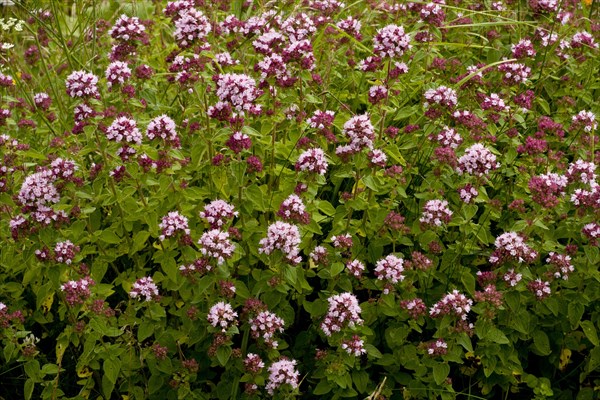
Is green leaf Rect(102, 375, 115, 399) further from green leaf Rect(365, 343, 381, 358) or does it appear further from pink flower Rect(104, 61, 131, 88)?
pink flower Rect(104, 61, 131, 88)

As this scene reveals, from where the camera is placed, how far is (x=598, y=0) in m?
6.01

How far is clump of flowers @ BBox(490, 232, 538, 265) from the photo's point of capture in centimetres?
331

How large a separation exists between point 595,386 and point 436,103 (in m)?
1.69

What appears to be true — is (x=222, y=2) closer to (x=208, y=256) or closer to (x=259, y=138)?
(x=259, y=138)

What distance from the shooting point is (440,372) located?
10.9 ft

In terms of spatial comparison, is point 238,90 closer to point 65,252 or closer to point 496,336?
point 65,252

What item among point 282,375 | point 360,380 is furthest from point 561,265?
point 282,375

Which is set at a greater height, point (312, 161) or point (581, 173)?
point (312, 161)

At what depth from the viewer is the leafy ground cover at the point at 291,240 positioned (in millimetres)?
3299

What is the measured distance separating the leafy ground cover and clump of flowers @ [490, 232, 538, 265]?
1cm

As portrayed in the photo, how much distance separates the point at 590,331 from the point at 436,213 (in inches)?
38.0

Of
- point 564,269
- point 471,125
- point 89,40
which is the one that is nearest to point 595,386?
point 564,269

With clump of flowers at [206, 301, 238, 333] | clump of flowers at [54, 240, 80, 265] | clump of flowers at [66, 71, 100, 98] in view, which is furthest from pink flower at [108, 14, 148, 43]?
clump of flowers at [206, 301, 238, 333]

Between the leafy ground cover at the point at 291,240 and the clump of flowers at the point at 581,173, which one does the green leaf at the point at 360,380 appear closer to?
the leafy ground cover at the point at 291,240
